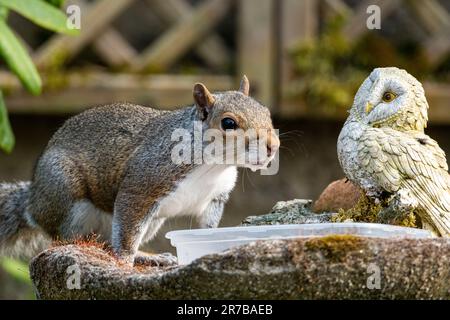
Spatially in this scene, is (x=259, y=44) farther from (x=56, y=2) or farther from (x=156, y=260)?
(x=56, y=2)

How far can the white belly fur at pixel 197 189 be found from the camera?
418cm

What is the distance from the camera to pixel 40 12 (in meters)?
3.64

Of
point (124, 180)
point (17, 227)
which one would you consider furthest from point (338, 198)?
point (17, 227)

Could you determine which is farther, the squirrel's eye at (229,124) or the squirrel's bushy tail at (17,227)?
the squirrel's bushy tail at (17,227)

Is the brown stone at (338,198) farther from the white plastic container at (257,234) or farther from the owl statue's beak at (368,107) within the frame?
the white plastic container at (257,234)

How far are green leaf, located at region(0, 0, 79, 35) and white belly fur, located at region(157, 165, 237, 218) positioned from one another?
849mm

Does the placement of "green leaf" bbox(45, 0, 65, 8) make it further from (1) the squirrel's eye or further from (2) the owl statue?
(2) the owl statue

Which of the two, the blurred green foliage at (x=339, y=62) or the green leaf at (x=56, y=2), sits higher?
the blurred green foliage at (x=339, y=62)

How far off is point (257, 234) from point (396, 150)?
562 millimetres

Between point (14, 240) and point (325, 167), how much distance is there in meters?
2.71

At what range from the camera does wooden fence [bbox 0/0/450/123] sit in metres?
6.68

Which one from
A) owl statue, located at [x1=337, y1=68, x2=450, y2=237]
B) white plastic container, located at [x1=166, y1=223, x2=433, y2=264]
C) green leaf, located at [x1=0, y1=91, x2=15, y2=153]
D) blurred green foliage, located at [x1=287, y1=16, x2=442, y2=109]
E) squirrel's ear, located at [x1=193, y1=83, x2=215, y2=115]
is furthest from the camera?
blurred green foliage, located at [x1=287, y1=16, x2=442, y2=109]

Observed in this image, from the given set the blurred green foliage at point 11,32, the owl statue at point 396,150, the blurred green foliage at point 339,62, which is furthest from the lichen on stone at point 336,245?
the blurred green foliage at point 339,62

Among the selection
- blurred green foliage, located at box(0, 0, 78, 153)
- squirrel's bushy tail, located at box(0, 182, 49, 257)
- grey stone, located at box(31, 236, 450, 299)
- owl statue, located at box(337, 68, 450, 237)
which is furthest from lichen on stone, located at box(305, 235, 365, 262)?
squirrel's bushy tail, located at box(0, 182, 49, 257)
